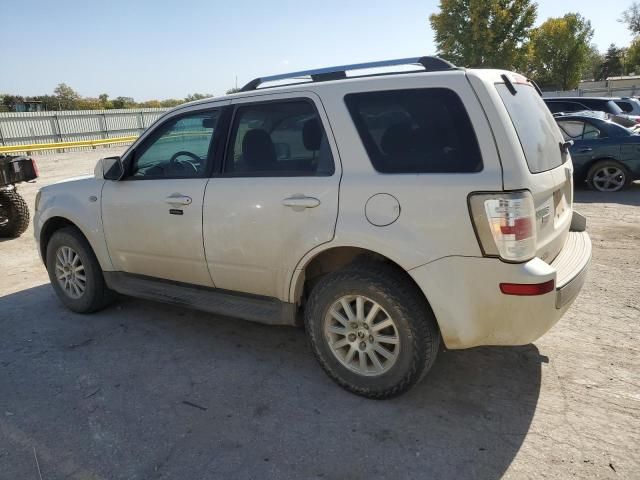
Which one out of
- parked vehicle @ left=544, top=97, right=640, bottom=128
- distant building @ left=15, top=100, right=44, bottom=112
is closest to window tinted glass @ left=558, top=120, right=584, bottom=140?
parked vehicle @ left=544, top=97, right=640, bottom=128

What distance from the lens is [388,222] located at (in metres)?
2.71

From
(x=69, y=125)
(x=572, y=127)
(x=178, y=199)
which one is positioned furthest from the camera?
(x=69, y=125)

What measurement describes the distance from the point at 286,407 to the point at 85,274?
98.5 inches

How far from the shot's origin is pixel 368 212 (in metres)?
2.76

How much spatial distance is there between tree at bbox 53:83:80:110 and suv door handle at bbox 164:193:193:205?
60.5 meters

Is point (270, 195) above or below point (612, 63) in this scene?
below

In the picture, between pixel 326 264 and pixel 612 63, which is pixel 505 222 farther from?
pixel 612 63

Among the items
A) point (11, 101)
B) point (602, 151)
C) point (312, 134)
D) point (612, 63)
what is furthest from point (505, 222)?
point (612, 63)

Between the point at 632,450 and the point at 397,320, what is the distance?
134cm

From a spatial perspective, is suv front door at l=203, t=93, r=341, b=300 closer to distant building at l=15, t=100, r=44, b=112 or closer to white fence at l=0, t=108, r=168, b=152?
white fence at l=0, t=108, r=168, b=152

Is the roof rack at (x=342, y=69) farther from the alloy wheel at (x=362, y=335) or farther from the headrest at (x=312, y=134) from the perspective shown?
the alloy wheel at (x=362, y=335)

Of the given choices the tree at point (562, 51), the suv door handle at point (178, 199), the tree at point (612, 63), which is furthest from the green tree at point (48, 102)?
the tree at point (612, 63)

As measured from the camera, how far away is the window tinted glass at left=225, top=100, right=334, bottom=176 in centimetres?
305

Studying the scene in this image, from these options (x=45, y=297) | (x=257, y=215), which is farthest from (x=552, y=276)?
(x=45, y=297)
